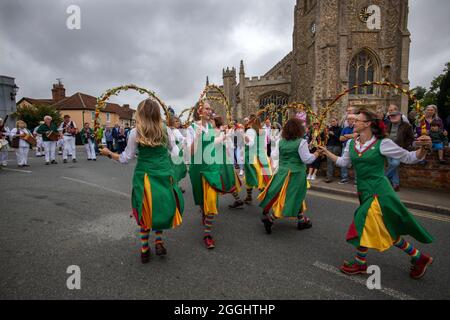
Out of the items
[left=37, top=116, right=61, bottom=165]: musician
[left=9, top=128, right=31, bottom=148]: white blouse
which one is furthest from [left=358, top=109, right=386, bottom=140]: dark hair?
[left=9, top=128, right=31, bottom=148]: white blouse

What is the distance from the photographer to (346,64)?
23.0m

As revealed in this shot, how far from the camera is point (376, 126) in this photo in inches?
114

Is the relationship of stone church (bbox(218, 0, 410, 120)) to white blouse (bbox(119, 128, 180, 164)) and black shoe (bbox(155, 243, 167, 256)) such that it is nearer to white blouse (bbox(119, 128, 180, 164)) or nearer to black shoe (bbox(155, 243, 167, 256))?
white blouse (bbox(119, 128, 180, 164))

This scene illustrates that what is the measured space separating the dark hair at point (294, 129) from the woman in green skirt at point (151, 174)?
202 cm

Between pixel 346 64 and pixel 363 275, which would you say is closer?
pixel 363 275

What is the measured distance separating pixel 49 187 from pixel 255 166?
5.90m

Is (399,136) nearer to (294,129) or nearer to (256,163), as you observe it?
(256,163)

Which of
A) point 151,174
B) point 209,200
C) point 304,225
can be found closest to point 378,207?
point 304,225

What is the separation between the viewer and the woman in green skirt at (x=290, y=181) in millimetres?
3965

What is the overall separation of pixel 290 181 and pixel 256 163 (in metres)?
1.84
